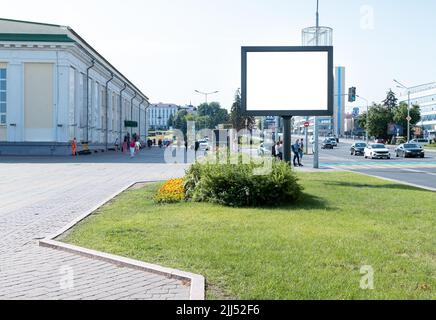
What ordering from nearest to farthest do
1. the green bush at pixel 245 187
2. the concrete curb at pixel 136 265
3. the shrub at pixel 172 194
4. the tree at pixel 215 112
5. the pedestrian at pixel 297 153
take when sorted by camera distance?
the concrete curb at pixel 136 265
the green bush at pixel 245 187
the shrub at pixel 172 194
the pedestrian at pixel 297 153
the tree at pixel 215 112

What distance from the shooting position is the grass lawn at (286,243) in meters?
5.04

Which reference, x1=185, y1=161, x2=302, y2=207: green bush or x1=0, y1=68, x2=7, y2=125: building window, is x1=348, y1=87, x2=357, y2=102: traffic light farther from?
x1=185, y1=161, x2=302, y2=207: green bush

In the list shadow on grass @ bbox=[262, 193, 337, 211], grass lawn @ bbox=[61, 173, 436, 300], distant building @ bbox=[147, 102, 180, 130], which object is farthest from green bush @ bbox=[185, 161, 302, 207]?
distant building @ bbox=[147, 102, 180, 130]

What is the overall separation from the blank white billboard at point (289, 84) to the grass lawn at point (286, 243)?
614cm

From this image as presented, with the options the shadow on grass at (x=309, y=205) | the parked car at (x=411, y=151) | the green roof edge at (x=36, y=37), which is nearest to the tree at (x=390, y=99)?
the parked car at (x=411, y=151)

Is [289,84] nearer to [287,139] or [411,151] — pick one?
[287,139]

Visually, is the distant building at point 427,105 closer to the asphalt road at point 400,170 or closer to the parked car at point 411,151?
the parked car at point 411,151

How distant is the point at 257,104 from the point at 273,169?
5645mm

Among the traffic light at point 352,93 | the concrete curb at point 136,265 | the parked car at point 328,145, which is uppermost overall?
the traffic light at point 352,93

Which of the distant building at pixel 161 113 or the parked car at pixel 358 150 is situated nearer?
the parked car at pixel 358 150

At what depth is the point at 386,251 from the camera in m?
6.43

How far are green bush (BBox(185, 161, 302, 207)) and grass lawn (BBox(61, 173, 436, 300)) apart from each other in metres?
0.51
